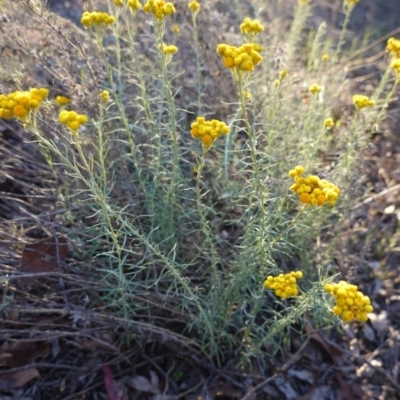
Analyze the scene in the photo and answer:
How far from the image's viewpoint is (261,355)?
2613 millimetres

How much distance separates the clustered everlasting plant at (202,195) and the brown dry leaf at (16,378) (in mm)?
590

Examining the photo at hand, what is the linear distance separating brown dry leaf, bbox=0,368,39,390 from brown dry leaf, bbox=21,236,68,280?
558mm

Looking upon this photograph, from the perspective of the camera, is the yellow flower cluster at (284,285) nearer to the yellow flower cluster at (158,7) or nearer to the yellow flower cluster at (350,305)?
the yellow flower cluster at (350,305)

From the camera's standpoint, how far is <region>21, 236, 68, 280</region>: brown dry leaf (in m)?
2.41

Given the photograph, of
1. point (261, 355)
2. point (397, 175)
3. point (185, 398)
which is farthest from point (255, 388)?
point (397, 175)

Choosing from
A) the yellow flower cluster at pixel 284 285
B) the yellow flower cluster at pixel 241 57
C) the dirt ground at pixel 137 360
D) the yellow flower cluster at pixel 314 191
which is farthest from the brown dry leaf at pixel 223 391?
the yellow flower cluster at pixel 241 57

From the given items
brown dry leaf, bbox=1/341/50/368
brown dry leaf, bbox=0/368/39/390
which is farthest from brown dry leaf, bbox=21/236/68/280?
brown dry leaf, bbox=0/368/39/390

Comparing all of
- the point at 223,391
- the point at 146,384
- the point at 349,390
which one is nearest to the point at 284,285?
the point at 223,391

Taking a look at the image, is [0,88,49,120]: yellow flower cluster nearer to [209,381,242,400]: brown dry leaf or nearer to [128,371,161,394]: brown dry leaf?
[128,371,161,394]: brown dry leaf

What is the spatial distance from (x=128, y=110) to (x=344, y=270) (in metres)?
2.08

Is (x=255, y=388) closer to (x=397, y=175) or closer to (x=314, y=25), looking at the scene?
(x=397, y=175)

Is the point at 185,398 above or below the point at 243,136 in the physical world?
below

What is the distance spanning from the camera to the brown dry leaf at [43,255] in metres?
2.41

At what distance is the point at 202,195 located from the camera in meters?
2.04
